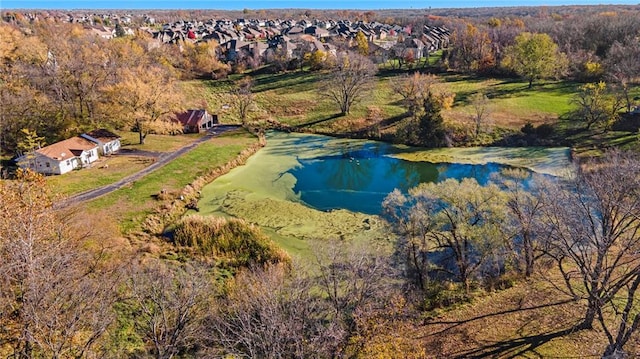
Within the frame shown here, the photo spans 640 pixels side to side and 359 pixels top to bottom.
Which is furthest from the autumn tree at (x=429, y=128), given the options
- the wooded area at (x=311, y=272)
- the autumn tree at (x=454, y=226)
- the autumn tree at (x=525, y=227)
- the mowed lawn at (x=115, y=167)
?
the autumn tree at (x=454, y=226)

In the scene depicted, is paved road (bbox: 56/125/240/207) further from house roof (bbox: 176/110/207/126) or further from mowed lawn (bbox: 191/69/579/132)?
mowed lawn (bbox: 191/69/579/132)

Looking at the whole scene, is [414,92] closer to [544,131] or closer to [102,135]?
[544,131]

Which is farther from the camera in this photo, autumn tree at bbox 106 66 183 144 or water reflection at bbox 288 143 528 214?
autumn tree at bbox 106 66 183 144

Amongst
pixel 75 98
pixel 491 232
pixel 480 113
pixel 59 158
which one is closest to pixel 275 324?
pixel 491 232

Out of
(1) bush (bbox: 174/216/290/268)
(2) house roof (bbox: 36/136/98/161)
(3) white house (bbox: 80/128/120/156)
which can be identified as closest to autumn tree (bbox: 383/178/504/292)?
(1) bush (bbox: 174/216/290/268)

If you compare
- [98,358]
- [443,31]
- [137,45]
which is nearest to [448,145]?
[98,358]
